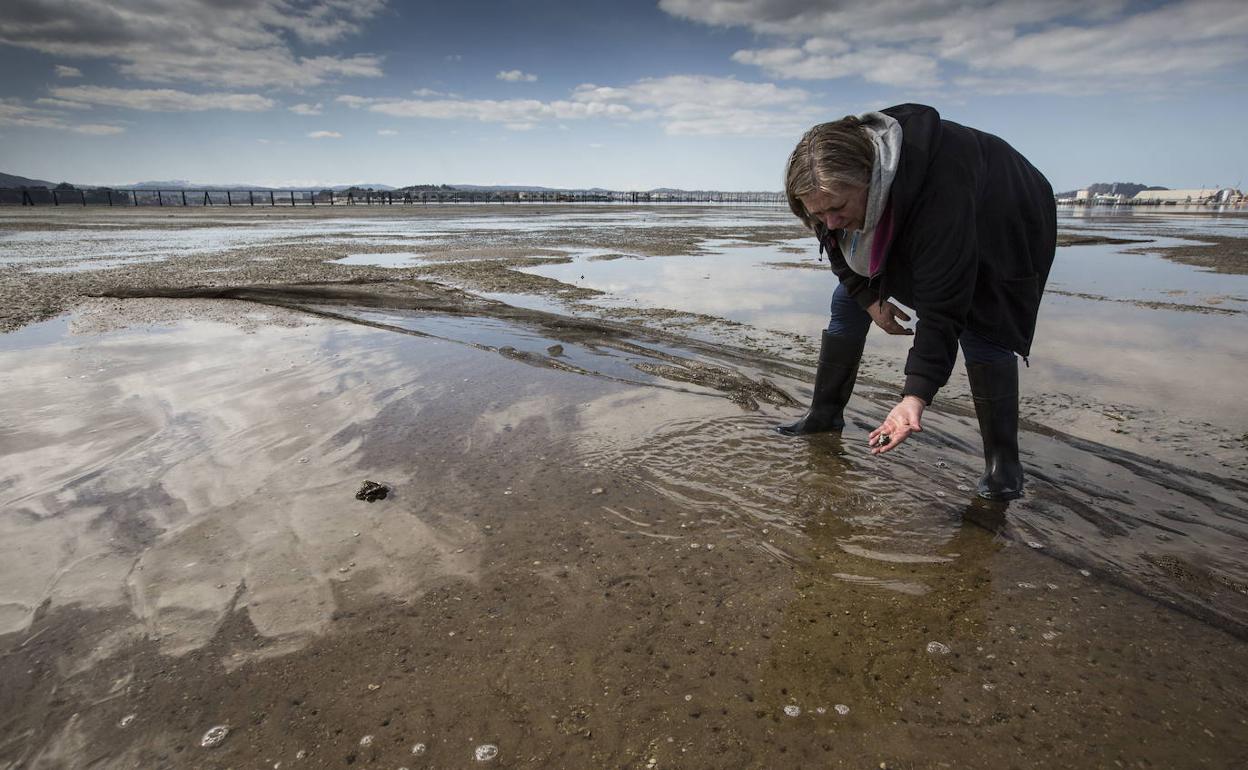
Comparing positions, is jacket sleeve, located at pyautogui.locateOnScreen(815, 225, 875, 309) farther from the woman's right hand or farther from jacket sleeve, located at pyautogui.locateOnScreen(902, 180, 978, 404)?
jacket sleeve, located at pyautogui.locateOnScreen(902, 180, 978, 404)

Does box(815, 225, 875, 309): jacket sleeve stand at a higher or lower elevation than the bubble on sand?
higher

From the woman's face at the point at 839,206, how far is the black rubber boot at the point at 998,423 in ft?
3.35

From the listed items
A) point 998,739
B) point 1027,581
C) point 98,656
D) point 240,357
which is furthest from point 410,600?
point 240,357

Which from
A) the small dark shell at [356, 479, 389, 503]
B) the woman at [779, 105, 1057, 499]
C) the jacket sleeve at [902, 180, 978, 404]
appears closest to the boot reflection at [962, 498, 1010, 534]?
the woman at [779, 105, 1057, 499]

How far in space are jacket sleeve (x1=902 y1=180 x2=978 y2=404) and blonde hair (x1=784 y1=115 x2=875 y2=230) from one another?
0.25 metres

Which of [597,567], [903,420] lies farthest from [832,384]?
[597,567]

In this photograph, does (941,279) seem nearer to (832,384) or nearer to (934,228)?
(934,228)

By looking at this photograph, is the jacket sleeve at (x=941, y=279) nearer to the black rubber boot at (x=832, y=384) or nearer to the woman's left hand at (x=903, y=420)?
the woman's left hand at (x=903, y=420)

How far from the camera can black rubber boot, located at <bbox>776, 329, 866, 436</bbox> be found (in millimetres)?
3350

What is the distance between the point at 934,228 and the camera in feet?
6.43

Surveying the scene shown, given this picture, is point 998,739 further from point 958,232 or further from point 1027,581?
point 958,232

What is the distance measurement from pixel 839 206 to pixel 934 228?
1.01ft

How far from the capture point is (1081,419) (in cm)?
375

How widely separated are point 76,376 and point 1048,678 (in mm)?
5703
